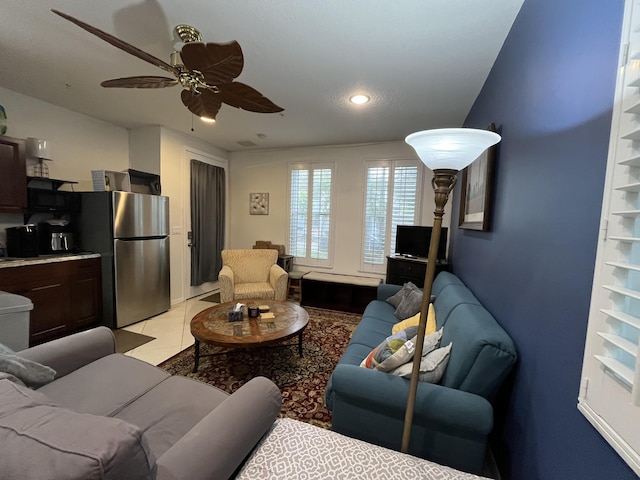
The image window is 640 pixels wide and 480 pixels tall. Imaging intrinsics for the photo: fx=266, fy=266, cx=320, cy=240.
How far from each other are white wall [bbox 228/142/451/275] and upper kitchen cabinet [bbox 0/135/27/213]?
276 cm

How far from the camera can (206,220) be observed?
14.5ft

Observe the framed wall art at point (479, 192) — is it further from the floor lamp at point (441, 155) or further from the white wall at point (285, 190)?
the white wall at point (285, 190)

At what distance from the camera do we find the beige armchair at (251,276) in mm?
3279

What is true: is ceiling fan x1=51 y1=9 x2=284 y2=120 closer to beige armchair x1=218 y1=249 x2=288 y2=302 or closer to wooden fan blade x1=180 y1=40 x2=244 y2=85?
wooden fan blade x1=180 y1=40 x2=244 y2=85

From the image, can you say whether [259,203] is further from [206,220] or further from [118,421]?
[118,421]

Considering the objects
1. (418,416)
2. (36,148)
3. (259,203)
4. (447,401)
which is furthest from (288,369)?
(36,148)

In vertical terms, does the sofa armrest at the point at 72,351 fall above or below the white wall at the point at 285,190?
below

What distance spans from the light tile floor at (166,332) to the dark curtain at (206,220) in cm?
67

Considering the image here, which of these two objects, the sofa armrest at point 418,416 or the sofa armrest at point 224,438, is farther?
the sofa armrest at point 418,416

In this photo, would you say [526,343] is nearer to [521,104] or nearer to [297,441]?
[297,441]

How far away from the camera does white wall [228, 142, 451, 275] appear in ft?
→ 13.4

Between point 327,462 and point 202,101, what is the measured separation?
7.22ft

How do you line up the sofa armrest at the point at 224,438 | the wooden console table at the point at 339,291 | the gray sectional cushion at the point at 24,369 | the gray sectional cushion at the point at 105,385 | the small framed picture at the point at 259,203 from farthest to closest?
the small framed picture at the point at 259,203 → the wooden console table at the point at 339,291 → the gray sectional cushion at the point at 105,385 → the gray sectional cushion at the point at 24,369 → the sofa armrest at the point at 224,438

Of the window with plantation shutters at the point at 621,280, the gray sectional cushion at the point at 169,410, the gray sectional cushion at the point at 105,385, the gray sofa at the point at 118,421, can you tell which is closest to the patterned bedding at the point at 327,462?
the gray sofa at the point at 118,421
